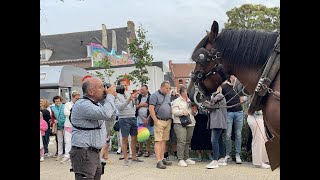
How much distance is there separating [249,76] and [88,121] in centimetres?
175

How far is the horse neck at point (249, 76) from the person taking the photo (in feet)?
10.9

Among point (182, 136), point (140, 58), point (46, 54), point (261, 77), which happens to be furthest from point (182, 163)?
point (46, 54)

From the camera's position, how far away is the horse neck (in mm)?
3330

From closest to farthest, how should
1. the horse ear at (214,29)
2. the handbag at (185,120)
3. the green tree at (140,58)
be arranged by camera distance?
the horse ear at (214,29) → the handbag at (185,120) → the green tree at (140,58)

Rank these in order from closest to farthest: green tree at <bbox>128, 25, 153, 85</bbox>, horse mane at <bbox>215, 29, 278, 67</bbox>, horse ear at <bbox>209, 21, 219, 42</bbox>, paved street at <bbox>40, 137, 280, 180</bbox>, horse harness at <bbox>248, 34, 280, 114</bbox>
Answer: horse harness at <bbox>248, 34, 280, 114</bbox> → horse mane at <bbox>215, 29, 278, 67</bbox> → horse ear at <bbox>209, 21, 219, 42</bbox> → paved street at <bbox>40, 137, 280, 180</bbox> → green tree at <bbox>128, 25, 153, 85</bbox>

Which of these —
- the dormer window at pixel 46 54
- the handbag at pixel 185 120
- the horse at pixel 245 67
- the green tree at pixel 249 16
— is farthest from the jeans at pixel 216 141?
the dormer window at pixel 46 54

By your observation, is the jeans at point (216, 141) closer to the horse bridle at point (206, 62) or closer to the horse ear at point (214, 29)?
the horse bridle at point (206, 62)

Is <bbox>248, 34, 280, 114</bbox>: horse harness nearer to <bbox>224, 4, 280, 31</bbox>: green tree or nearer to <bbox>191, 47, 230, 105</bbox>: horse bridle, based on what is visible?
<bbox>191, 47, 230, 105</bbox>: horse bridle

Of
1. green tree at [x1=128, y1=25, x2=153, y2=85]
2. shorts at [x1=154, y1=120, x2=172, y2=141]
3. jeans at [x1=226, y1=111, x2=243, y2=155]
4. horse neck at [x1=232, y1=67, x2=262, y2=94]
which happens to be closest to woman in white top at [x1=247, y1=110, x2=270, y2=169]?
jeans at [x1=226, y1=111, x2=243, y2=155]

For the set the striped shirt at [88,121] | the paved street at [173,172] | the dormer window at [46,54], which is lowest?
the paved street at [173,172]

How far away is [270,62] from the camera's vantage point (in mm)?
2855

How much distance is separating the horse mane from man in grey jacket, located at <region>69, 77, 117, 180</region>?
1.39 m
